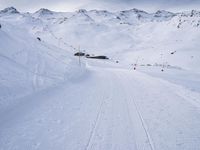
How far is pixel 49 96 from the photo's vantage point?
12.0 metres

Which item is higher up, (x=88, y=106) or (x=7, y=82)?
(x=7, y=82)

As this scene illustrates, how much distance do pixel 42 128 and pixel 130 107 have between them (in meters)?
4.29

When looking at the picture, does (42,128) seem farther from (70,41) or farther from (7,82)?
(70,41)

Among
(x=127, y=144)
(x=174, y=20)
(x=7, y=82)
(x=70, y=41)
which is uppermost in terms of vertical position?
(x=174, y=20)

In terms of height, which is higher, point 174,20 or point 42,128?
point 174,20

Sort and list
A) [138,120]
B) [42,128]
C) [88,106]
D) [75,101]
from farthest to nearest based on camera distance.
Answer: [75,101] → [88,106] → [138,120] → [42,128]

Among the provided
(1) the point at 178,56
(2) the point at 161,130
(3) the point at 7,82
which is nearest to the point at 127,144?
(2) the point at 161,130

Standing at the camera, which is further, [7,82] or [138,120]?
[7,82]

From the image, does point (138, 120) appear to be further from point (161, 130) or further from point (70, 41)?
point (70, 41)

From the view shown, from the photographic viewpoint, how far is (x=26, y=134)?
23.0 ft

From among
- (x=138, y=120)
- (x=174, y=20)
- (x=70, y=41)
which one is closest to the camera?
(x=138, y=120)

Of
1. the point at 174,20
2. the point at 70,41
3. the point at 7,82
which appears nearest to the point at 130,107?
the point at 7,82

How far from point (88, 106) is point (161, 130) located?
355 cm

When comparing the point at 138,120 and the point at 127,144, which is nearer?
the point at 127,144
